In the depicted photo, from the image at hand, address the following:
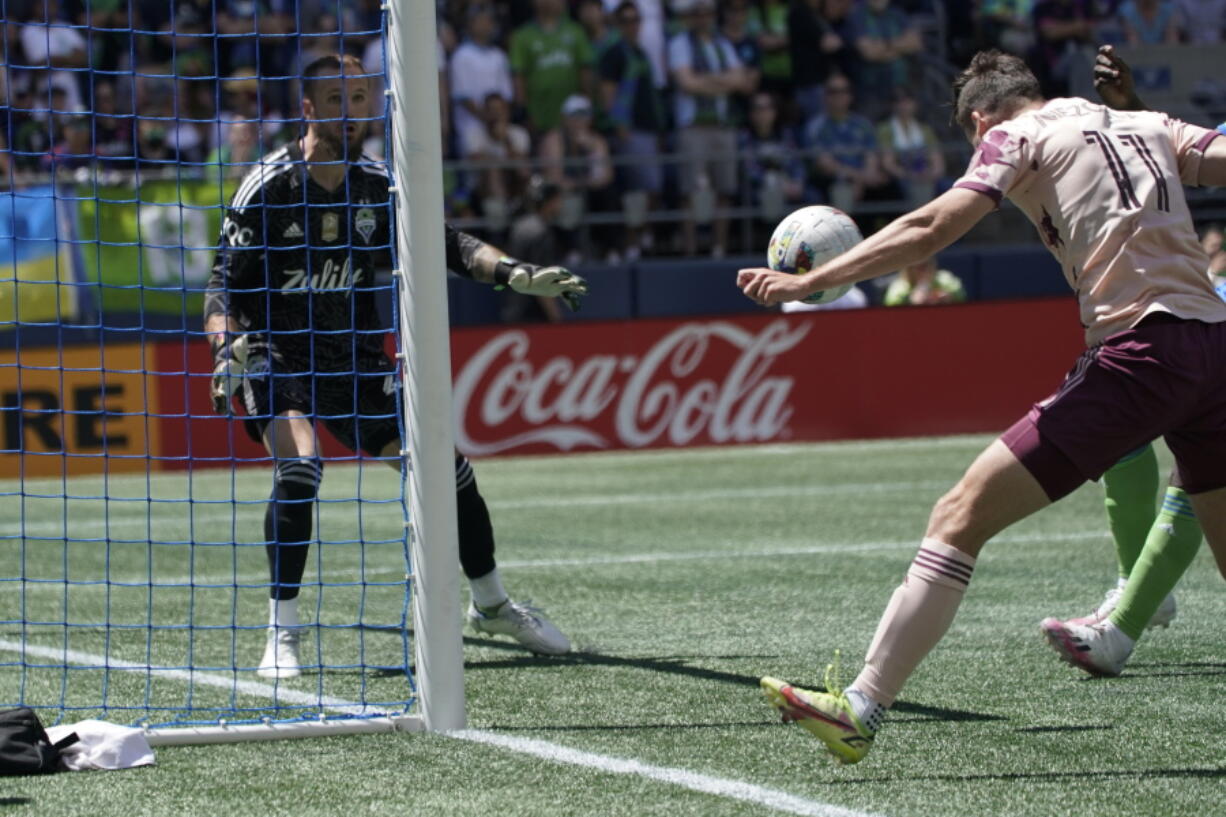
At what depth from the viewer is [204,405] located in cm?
1519

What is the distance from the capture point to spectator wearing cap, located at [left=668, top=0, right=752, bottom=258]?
18641 mm

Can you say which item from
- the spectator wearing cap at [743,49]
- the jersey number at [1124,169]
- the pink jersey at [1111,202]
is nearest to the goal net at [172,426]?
the pink jersey at [1111,202]

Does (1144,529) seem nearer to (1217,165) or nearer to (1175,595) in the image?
(1175,595)

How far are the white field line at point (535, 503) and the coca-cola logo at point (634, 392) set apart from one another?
3.04m

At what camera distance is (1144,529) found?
663 cm

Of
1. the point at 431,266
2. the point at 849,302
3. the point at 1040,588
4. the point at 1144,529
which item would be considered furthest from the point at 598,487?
the point at 431,266

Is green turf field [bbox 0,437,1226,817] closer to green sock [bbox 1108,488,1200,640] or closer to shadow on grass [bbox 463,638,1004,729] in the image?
shadow on grass [bbox 463,638,1004,729]

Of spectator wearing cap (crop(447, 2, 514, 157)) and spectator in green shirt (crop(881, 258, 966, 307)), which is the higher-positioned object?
spectator wearing cap (crop(447, 2, 514, 157))

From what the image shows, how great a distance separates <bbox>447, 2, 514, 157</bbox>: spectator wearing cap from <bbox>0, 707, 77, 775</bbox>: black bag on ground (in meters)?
13.9

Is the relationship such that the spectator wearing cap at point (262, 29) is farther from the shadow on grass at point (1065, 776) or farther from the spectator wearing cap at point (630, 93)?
the shadow on grass at point (1065, 776)

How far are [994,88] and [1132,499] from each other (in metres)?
2.30

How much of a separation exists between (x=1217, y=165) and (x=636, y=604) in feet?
12.8

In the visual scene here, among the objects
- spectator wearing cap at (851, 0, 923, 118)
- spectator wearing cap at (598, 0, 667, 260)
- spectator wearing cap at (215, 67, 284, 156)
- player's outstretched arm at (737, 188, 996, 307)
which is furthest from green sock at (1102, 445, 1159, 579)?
spectator wearing cap at (851, 0, 923, 118)

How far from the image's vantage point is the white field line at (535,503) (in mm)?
11797
